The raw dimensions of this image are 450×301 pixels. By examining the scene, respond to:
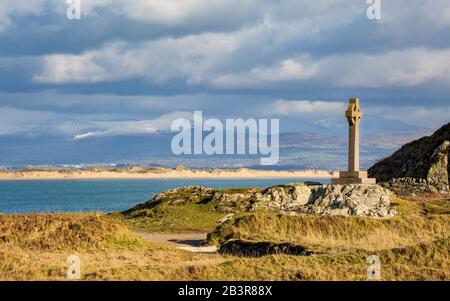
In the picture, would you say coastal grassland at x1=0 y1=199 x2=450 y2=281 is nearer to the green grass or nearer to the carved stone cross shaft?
the carved stone cross shaft

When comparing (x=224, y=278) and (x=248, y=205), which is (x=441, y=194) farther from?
(x=224, y=278)

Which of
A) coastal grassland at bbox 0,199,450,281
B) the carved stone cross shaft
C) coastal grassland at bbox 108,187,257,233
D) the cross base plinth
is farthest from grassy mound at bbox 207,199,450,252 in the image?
the carved stone cross shaft

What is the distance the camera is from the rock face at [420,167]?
64.4 meters

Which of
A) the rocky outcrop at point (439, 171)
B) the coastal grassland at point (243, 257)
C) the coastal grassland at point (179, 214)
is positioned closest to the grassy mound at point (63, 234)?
the coastal grassland at point (243, 257)

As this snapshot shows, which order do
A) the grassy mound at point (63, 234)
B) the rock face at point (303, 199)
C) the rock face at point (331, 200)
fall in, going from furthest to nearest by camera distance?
the rock face at point (303, 199) → the rock face at point (331, 200) → the grassy mound at point (63, 234)

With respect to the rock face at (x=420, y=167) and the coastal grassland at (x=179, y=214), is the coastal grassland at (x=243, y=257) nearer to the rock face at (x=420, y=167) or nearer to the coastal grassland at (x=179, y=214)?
the coastal grassland at (x=179, y=214)

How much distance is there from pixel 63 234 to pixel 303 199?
67.9 feet

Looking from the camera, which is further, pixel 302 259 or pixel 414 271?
pixel 302 259

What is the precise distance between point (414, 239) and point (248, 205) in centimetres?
1805

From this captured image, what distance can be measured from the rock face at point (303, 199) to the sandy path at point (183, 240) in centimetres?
→ 658

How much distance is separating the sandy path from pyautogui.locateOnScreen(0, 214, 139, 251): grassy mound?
119 inches
